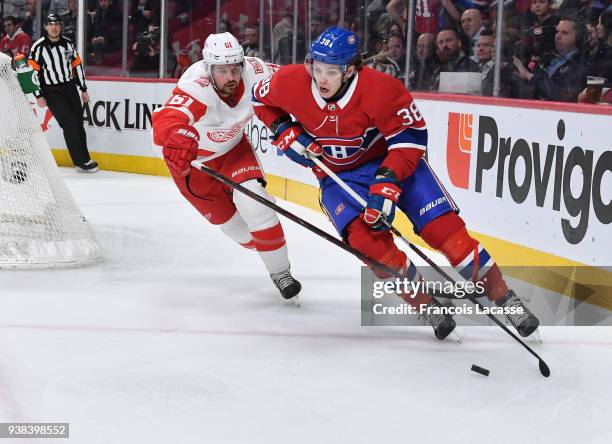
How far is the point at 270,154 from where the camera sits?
277 inches

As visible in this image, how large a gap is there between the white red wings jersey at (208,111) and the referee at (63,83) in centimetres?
467

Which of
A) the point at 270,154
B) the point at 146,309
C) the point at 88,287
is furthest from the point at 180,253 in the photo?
the point at 270,154

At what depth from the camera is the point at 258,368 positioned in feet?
9.46

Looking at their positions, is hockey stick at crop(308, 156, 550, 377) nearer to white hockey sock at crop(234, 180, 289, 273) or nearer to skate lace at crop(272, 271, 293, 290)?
white hockey sock at crop(234, 180, 289, 273)

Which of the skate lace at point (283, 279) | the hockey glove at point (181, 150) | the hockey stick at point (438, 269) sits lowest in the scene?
the skate lace at point (283, 279)

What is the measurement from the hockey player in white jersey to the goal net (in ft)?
2.66

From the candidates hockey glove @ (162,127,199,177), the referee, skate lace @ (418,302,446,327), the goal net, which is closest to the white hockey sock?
hockey glove @ (162,127,199,177)

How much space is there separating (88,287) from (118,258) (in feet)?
2.23

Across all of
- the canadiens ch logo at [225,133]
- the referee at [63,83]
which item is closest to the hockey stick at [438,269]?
the canadiens ch logo at [225,133]

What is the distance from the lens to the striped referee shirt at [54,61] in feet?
26.8

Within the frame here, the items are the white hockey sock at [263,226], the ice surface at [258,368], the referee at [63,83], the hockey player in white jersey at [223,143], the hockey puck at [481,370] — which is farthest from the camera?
the referee at [63,83]

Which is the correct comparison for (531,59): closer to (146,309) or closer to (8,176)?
(146,309)

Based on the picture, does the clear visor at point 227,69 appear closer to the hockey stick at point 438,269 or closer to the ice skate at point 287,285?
the hockey stick at point 438,269

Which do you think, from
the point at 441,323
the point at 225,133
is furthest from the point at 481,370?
the point at 225,133
